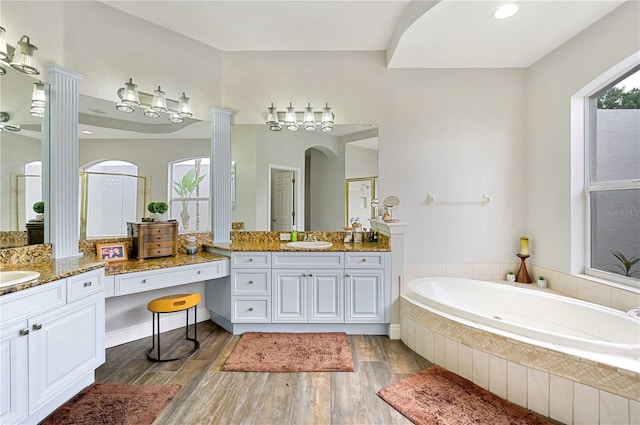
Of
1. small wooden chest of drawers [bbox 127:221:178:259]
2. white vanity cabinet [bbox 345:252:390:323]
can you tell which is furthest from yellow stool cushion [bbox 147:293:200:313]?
white vanity cabinet [bbox 345:252:390:323]

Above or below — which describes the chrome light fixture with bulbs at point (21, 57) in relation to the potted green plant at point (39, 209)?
above

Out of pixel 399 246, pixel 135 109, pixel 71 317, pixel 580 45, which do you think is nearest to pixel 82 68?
pixel 135 109

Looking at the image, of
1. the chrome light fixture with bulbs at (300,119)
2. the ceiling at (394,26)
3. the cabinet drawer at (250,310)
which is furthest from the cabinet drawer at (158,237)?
the ceiling at (394,26)

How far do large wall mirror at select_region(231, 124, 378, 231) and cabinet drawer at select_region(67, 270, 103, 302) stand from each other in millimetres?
1419

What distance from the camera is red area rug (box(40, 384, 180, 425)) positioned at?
1700mm

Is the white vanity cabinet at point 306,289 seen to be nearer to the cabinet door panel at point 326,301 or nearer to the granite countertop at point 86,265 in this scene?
the cabinet door panel at point 326,301

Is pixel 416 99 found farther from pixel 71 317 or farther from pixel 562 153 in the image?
pixel 71 317

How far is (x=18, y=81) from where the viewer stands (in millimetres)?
2082

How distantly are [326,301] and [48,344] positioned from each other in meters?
1.94

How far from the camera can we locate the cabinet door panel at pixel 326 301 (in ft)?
9.09

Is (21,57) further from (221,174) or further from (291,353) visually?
(291,353)

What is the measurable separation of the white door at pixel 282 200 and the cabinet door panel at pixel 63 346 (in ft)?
5.59

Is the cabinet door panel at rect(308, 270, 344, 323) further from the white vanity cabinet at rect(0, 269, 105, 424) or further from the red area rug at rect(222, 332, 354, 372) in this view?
the white vanity cabinet at rect(0, 269, 105, 424)

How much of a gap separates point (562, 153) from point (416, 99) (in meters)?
1.46
